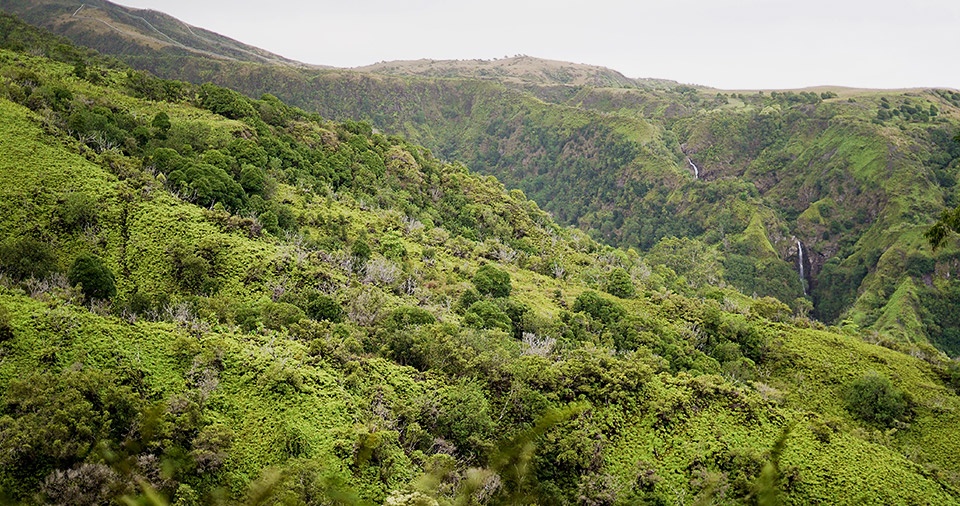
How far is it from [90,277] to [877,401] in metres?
36.0

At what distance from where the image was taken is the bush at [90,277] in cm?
2077

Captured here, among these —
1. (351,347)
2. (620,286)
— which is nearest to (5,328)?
(351,347)

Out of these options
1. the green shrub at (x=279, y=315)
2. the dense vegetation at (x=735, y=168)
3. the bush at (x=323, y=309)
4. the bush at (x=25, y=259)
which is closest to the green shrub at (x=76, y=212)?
the bush at (x=25, y=259)

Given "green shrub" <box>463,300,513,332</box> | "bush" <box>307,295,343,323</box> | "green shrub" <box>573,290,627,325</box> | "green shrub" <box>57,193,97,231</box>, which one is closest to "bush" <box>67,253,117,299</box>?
"green shrub" <box>57,193,97,231</box>

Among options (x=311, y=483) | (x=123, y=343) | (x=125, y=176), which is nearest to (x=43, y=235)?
(x=125, y=176)

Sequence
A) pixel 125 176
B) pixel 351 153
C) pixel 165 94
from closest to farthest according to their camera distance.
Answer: pixel 125 176 < pixel 165 94 < pixel 351 153

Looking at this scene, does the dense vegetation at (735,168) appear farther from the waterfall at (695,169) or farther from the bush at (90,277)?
the bush at (90,277)

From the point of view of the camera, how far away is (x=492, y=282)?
34.7 meters

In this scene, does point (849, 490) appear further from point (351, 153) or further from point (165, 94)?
point (165, 94)

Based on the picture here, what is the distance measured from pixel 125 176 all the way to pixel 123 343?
46.8 feet

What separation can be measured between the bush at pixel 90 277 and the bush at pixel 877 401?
3465cm

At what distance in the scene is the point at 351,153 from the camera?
161ft

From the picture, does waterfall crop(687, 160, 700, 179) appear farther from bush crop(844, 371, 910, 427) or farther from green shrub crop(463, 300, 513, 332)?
green shrub crop(463, 300, 513, 332)

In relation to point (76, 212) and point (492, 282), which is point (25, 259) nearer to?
point (76, 212)
